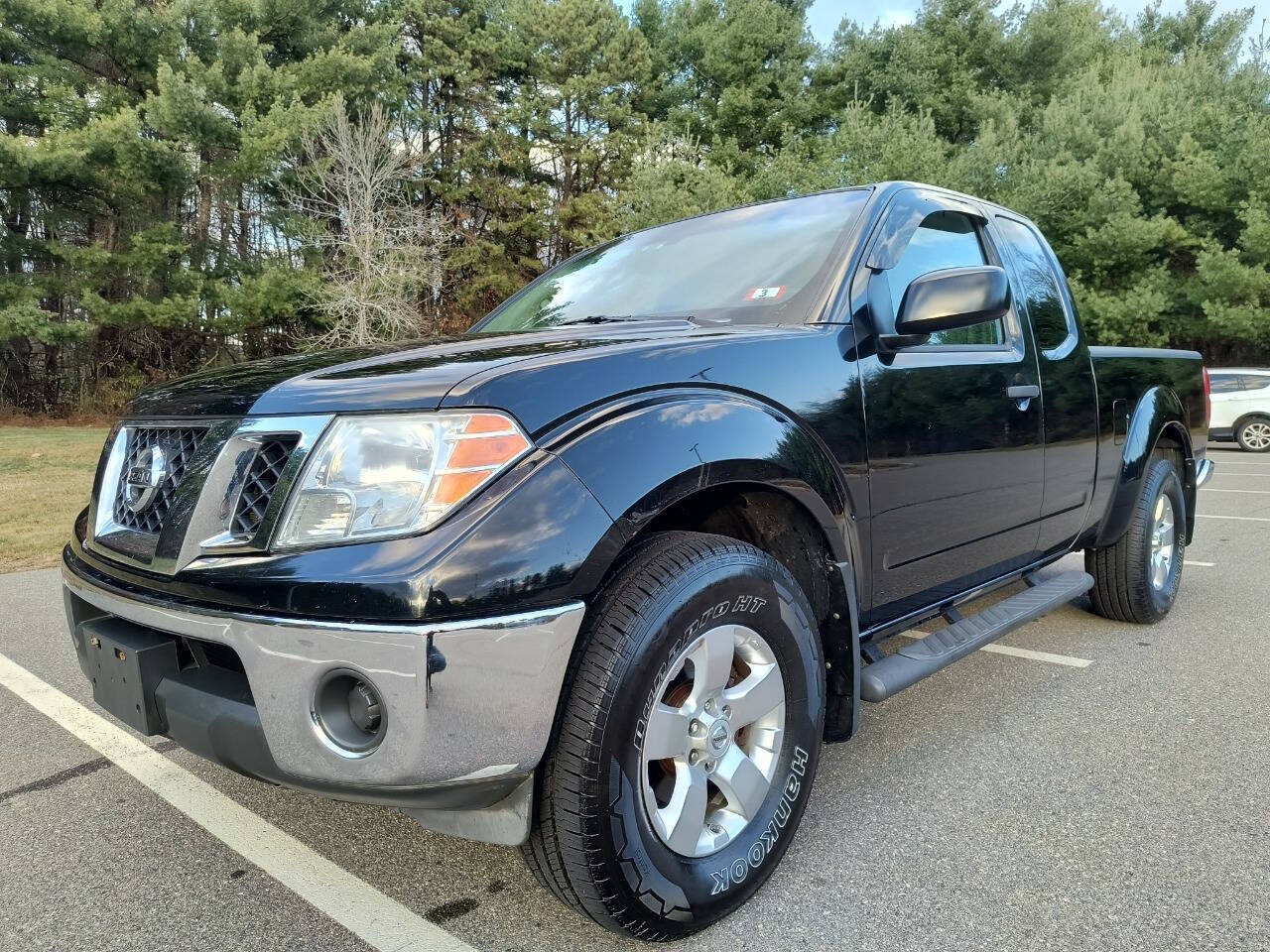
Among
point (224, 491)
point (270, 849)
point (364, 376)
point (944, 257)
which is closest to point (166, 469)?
point (224, 491)

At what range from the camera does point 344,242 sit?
953 inches

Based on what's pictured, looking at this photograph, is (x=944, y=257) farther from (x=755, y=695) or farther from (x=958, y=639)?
(x=755, y=695)

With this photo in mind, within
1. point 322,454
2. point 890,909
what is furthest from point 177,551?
point 890,909

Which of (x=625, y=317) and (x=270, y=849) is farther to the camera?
(x=625, y=317)

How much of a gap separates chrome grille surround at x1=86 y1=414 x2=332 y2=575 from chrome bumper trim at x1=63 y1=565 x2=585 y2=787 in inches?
6.9

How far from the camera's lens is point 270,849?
2287 millimetres

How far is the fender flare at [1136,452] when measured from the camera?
3848 mm

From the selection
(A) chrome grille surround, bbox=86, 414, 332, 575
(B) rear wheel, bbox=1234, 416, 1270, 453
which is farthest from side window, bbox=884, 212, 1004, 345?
(B) rear wheel, bbox=1234, 416, 1270, 453

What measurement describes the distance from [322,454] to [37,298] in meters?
25.2

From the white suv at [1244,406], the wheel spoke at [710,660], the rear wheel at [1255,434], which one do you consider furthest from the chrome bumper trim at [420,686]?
the rear wheel at [1255,434]

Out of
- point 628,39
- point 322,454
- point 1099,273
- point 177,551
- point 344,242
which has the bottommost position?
point 177,551

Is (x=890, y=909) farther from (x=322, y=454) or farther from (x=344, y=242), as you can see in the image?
(x=344, y=242)

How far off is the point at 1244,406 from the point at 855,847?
59.7 feet

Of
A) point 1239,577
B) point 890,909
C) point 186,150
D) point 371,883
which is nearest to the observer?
point 890,909
